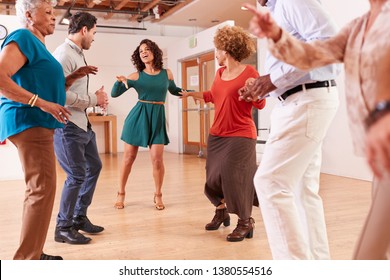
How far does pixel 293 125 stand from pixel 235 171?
4.45ft

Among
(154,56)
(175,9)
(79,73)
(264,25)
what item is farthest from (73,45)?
(175,9)

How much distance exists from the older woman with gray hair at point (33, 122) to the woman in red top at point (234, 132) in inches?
48.7

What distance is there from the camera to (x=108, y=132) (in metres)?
10.5

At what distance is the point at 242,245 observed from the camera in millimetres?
2977

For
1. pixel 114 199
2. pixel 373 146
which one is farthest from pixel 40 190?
pixel 114 199

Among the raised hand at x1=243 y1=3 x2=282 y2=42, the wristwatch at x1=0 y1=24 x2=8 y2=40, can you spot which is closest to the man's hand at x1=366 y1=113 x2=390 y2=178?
the raised hand at x1=243 y1=3 x2=282 y2=42

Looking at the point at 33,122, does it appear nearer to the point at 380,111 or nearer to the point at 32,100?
the point at 32,100

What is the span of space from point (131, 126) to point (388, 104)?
337 cm

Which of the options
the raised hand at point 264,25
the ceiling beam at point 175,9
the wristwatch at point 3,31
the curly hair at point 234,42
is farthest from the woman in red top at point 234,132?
the ceiling beam at point 175,9

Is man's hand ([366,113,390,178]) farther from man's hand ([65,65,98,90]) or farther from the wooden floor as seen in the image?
man's hand ([65,65,98,90])

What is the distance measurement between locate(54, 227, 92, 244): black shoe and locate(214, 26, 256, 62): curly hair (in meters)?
1.63

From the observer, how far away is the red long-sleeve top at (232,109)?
3.08m

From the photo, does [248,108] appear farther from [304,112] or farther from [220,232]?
[304,112]

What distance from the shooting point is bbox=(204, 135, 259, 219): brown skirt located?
3.13 m
